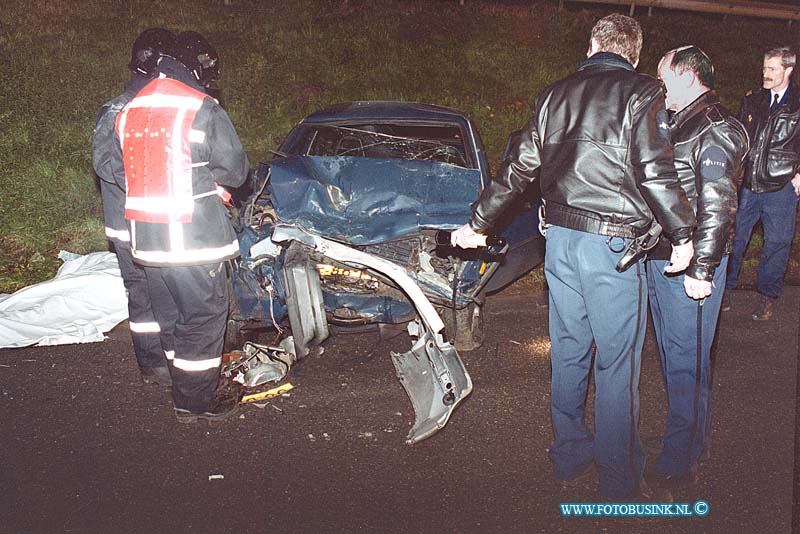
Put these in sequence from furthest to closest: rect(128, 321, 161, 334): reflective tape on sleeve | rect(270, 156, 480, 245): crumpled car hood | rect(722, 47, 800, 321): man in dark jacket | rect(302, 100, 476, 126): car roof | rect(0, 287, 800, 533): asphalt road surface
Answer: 1. rect(302, 100, 476, 126): car roof
2. rect(722, 47, 800, 321): man in dark jacket
3. rect(128, 321, 161, 334): reflective tape on sleeve
4. rect(270, 156, 480, 245): crumpled car hood
5. rect(0, 287, 800, 533): asphalt road surface

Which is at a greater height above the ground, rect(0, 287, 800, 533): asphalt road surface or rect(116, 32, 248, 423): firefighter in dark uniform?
rect(116, 32, 248, 423): firefighter in dark uniform

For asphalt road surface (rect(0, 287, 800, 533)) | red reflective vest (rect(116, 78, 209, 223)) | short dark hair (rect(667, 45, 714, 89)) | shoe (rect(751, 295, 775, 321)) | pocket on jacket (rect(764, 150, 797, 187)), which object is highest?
short dark hair (rect(667, 45, 714, 89))

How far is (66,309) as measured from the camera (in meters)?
5.02

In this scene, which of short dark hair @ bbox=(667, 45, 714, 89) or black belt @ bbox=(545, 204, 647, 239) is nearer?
black belt @ bbox=(545, 204, 647, 239)

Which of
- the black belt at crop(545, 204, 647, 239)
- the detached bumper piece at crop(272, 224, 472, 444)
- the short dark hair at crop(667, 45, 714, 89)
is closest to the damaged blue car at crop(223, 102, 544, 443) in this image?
the detached bumper piece at crop(272, 224, 472, 444)

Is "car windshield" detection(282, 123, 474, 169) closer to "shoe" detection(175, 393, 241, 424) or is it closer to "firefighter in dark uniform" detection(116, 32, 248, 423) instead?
"firefighter in dark uniform" detection(116, 32, 248, 423)

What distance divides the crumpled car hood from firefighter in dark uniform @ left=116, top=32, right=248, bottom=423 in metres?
0.48

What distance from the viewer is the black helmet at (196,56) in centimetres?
345

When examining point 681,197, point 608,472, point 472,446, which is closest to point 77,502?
point 472,446

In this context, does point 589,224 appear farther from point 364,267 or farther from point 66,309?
point 66,309

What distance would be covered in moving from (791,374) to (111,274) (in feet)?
16.2

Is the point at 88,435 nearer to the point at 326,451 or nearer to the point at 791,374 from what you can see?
the point at 326,451

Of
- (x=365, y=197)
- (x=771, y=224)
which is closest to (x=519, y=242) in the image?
(x=365, y=197)

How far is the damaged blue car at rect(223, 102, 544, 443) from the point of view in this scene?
149 inches
